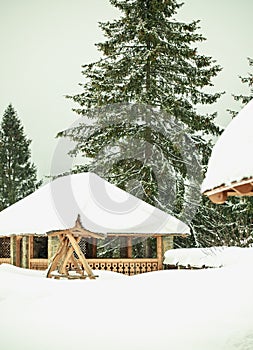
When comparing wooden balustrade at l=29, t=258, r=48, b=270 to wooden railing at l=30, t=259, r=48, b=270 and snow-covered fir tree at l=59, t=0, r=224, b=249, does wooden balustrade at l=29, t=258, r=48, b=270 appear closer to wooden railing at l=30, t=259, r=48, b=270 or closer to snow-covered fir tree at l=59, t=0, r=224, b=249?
wooden railing at l=30, t=259, r=48, b=270

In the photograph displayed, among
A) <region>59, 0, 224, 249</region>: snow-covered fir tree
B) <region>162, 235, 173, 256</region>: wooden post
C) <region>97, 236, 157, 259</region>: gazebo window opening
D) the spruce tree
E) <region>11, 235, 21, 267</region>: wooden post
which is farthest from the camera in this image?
the spruce tree

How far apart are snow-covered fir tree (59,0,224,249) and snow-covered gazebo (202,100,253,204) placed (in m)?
17.5

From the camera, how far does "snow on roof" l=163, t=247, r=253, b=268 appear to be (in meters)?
12.3

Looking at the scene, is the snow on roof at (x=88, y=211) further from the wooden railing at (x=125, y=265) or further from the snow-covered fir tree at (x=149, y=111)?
the snow-covered fir tree at (x=149, y=111)

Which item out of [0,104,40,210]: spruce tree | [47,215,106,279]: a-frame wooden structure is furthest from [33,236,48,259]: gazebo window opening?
[0,104,40,210]: spruce tree

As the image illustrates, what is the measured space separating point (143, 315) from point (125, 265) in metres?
14.1

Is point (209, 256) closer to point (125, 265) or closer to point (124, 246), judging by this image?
point (125, 265)

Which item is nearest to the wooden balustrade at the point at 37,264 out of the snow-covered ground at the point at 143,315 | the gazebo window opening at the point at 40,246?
the gazebo window opening at the point at 40,246

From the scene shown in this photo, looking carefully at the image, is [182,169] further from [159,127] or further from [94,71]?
[94,71]

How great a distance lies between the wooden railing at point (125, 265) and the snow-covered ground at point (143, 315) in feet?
40.0

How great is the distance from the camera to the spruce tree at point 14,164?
124ft

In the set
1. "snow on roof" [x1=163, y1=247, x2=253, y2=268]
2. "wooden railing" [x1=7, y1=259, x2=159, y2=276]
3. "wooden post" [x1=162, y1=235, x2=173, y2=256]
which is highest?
"wooden post" [x1=162, y1=235, x2=173, y2=256]

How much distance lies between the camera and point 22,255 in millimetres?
23688

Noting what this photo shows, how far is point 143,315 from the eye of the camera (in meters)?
6.38
